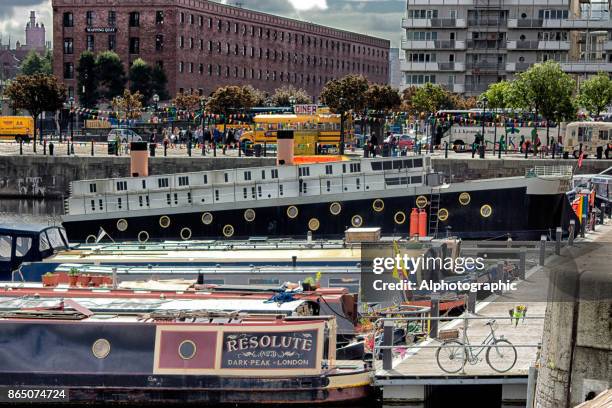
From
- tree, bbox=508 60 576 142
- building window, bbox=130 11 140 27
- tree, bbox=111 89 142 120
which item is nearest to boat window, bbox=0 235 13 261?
tree, bbox=508 60 576 142

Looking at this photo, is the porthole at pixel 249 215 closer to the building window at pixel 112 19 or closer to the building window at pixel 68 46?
the building window at pixel 112 19

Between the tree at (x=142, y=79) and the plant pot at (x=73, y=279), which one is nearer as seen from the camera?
the plant pot at (x=73, y=279)

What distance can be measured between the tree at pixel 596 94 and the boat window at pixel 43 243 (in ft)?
195

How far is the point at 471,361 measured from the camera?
21859mm

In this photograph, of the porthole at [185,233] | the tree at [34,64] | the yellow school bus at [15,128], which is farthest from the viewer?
the tree at [34,64]

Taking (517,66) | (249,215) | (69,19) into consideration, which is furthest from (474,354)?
(69,19)

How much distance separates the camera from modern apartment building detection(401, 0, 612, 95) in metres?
106

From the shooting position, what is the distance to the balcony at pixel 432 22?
107 metres

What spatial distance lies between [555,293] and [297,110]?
235ft

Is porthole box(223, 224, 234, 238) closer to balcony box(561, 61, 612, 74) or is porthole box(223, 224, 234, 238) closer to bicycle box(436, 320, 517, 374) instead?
bicycle box(436, 320, 517, 374)

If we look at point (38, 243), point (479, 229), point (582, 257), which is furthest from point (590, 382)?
point (479, 229)

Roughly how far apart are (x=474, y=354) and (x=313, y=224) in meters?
23.1

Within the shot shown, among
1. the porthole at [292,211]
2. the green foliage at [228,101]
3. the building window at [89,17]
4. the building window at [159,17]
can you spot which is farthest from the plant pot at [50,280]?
the building window at [89,17]

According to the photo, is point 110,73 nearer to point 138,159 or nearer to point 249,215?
point 138,159
